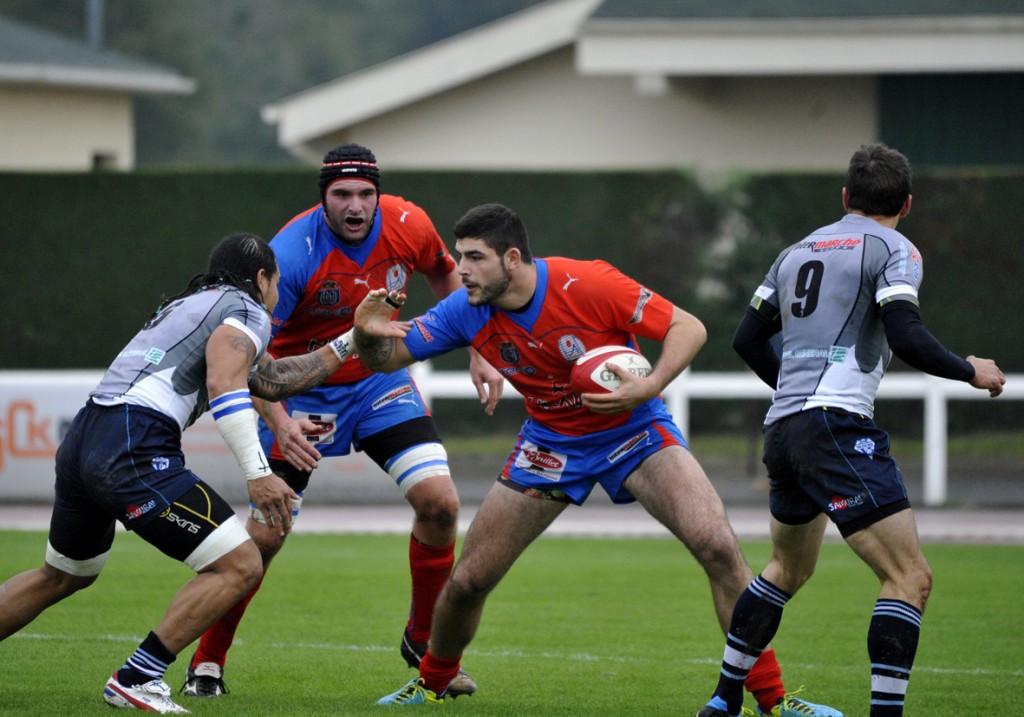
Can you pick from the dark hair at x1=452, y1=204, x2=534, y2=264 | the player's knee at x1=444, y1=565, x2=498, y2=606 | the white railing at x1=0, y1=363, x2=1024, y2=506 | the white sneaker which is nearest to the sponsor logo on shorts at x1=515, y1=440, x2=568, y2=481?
the player's knee at x1=444, y1=565, x2=498, y2=606

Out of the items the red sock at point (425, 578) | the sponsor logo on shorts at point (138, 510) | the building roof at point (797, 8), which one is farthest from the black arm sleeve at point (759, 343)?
the building roof at point (797, 8)

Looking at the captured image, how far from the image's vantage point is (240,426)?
589 cm

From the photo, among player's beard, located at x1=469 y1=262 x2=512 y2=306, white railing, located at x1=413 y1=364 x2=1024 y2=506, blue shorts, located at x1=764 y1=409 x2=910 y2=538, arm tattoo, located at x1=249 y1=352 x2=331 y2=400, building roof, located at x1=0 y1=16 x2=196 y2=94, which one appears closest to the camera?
blue shorts, located at x1=764 y1=409 x2=910 y2=538

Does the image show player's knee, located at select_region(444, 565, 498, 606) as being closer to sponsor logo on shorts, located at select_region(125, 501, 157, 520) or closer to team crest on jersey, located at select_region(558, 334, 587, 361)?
team crest on jersey, located at select_region(558, 334, 587, 361)

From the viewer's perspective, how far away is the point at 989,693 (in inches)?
269

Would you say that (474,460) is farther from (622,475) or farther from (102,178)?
(622,475)

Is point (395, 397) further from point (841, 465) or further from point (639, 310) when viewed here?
point (841, 465)

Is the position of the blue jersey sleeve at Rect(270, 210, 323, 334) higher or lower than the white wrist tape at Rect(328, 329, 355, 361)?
higher

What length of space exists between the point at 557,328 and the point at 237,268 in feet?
4.61

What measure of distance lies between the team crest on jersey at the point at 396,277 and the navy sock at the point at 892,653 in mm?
3018

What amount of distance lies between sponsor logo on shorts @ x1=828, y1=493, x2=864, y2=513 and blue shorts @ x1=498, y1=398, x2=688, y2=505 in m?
0.94

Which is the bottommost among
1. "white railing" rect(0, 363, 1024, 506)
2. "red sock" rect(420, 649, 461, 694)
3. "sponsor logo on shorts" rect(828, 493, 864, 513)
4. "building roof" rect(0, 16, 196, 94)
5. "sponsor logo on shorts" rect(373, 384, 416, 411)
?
"white railing" rect(0, 363, 1024, 506)

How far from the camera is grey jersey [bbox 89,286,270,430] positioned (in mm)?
6012

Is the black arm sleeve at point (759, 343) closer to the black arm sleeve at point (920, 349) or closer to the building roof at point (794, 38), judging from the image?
the black arm sleeve at point (920, 349)
